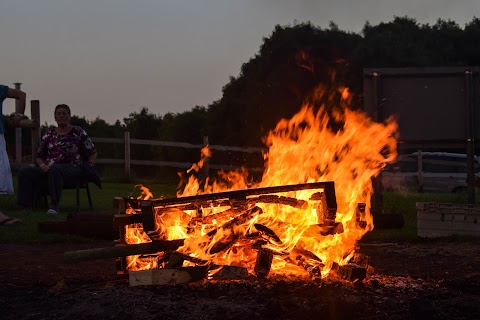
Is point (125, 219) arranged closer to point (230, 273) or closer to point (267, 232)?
point (230, 273)

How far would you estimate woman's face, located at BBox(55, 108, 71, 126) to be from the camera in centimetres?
984

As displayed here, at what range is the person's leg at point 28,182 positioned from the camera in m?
Answer: 9.75

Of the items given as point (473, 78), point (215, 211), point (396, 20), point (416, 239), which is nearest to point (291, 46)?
point (396, 20)

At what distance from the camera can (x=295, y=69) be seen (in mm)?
30750

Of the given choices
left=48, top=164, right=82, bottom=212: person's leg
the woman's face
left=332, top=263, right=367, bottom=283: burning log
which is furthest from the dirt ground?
the woman's face

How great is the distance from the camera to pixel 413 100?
394 inches

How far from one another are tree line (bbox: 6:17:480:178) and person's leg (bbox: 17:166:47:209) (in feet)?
57.4

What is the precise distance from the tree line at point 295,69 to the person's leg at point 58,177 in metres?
17.5

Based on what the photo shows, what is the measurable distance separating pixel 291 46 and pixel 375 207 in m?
23.4

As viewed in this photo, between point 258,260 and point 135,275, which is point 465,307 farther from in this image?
point 135,275

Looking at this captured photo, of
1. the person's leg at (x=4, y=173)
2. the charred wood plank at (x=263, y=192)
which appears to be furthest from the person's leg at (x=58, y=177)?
the charred wood plank at (x=263, y=192)

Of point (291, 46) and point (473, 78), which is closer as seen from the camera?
point (473, 78)

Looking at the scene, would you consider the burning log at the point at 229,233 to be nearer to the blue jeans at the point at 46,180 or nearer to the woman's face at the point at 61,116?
the blue jeans at the point at 46,180

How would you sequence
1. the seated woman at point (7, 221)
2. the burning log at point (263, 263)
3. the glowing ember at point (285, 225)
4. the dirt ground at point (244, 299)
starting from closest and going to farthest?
the dirt ground at point (244, 299), the burning log at point (263, 263), the glowing ember at point (285, 225), the seated woman at point (7, 221)
